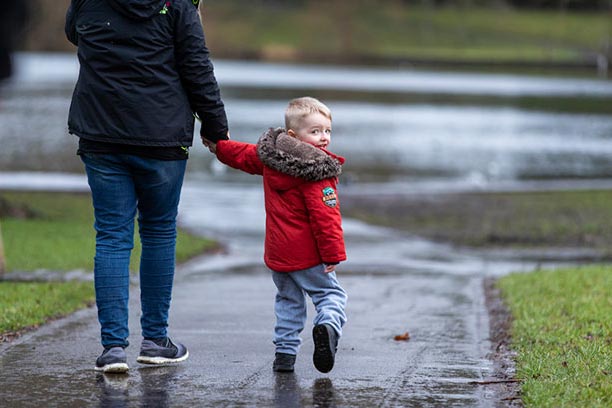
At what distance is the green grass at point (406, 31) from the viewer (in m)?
95.1

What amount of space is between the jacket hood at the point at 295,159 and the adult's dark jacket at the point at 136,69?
40 cm

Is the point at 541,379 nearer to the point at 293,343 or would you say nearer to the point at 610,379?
the point at 610,379

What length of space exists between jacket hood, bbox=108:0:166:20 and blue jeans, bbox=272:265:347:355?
1.36 m

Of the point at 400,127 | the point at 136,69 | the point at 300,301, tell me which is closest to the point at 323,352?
the point at 300,301

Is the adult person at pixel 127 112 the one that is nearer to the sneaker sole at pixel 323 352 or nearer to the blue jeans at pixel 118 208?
the blue jeans at pixel 118 208

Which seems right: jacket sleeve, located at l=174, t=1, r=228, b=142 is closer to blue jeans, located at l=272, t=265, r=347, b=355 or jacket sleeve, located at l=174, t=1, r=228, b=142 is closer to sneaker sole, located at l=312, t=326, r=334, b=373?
blue jeans, located at l=272, t=265, r=347, b=355

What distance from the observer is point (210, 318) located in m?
7.30

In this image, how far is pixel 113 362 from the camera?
5.40 metres

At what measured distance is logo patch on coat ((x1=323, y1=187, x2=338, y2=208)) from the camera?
217 inches

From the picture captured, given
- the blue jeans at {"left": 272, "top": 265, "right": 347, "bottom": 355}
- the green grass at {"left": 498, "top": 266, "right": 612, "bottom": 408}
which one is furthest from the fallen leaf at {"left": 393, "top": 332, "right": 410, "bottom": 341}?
the blue jeans at {"left": 272, "top": 265, "right": 347, "bottom": 355}

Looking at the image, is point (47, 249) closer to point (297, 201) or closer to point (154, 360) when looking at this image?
point (154, 360)

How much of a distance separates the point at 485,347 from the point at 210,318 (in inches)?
69.1

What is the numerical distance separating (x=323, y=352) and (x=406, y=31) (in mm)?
98770

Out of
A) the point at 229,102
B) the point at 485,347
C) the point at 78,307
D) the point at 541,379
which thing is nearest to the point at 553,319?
the point at 485,347
